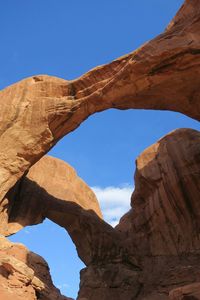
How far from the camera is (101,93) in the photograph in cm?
1825

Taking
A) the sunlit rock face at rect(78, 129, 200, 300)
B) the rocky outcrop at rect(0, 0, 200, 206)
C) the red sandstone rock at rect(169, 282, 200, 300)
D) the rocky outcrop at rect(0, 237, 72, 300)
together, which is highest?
the rocky outcrop at rect(0, 0, 200, 206)

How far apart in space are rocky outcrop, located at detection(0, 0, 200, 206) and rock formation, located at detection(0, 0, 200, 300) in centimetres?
4

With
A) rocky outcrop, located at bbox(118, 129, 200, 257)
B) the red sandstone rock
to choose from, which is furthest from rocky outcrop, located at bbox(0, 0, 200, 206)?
the red sandstone rock

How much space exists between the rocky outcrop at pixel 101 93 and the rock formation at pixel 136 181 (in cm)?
4

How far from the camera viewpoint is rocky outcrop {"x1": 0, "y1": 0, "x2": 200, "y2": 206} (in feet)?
56.3

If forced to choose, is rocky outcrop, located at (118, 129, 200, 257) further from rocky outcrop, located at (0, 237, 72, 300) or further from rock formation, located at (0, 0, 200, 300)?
rocky outcrop, located at (0, 237, 72, 300)

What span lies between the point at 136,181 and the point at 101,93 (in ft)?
24.3

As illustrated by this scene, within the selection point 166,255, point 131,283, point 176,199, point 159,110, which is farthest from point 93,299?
point 159,110

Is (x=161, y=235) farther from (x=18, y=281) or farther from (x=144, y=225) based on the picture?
(x=18, y=281)

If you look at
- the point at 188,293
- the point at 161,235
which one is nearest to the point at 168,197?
the point at 161,235

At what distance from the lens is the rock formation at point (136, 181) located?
17.2 meters

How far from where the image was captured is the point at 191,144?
22.3 meters

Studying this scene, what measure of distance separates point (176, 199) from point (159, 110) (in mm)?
4324

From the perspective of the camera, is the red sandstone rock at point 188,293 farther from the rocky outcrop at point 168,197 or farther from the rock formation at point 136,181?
the rocky outcrop at point 168,197
